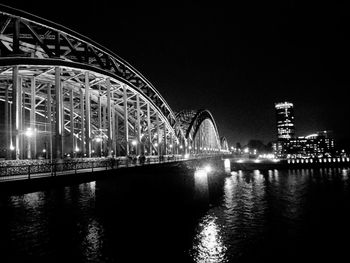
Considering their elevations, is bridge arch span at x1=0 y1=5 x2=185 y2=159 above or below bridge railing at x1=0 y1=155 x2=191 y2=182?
above

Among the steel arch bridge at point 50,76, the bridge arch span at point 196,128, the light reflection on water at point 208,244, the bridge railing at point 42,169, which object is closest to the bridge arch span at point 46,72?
the steel arch bridge at point 50,76

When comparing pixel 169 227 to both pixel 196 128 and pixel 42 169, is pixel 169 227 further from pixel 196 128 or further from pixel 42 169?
pixel 196 128

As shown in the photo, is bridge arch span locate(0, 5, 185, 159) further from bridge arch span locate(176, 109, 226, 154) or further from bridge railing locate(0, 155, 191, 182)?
bridge arch span locate(176, 109, 226, 154)

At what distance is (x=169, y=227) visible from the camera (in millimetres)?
21016

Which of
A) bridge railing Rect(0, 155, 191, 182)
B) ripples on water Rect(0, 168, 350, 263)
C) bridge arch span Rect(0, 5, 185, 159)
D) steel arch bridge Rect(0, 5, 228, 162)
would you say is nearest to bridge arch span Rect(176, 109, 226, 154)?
steel arch bridge Rect(0, 5, 228, 162)

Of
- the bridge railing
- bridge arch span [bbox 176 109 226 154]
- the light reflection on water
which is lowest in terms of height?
the light reflection on water

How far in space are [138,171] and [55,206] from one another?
7761 millimetres

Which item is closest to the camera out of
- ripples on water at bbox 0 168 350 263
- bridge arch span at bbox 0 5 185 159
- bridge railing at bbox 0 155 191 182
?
ripples on water at bbox 0 168 350 263

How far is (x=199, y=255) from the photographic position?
15.7m

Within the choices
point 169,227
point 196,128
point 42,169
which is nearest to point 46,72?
point 42,169

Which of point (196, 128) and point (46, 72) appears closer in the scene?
point (46, 72)

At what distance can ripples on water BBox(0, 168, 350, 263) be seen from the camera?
15711mm

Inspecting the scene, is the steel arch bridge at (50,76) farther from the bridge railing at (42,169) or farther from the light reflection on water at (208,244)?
the light reflection on water at (208,244)

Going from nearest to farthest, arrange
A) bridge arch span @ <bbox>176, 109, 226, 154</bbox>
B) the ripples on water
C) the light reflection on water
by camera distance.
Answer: the light reflection on water, the ripples on water, bridge arch span @ <bbox>176, 109, 226, 154</bbox>
